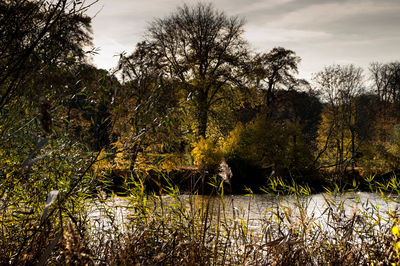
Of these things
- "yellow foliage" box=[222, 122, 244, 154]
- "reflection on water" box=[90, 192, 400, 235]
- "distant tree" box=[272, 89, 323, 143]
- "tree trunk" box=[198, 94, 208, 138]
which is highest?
"distant tree" box=[272, 89, 323, 143]

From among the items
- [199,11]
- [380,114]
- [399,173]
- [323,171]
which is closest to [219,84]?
[199,11]

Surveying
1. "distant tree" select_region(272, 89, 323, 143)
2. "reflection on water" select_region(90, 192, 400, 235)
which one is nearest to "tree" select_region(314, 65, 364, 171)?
"distant tree" select_region(272, 89, 323, 143)

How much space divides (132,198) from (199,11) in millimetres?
18487

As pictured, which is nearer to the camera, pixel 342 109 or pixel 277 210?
pixel 277 210

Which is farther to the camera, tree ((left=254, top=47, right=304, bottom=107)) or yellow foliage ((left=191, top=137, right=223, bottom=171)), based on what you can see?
tree ((left=254, top=47, right=304, bottom=107))

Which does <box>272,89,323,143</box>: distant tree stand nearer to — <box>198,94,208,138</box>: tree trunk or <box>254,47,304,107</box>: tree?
<box>254,47,304,107</box>: tree

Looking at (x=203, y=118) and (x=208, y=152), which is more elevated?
(x=203, y=118)

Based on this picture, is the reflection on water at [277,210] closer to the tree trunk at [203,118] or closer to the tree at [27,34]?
the tree at [27,34]

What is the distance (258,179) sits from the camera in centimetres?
1662

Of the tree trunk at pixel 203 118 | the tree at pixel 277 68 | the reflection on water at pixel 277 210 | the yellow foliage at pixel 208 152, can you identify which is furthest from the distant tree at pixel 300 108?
the reflection on water at pixel 277 210

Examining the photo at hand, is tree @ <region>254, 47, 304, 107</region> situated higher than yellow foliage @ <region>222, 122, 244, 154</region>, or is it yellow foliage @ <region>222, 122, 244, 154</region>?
tree @ <region>254, 47, 304, 107</region>

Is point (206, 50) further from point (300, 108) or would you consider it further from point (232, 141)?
point (300, 108)

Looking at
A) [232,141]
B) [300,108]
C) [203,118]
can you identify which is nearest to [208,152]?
[232,141]

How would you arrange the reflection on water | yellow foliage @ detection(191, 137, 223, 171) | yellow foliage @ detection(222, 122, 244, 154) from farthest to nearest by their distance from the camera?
yellow foliage @ detection(222, 122, 244, 154) < yellow foliage @ detection(191, 137, 223, 171) < the reflection on water
